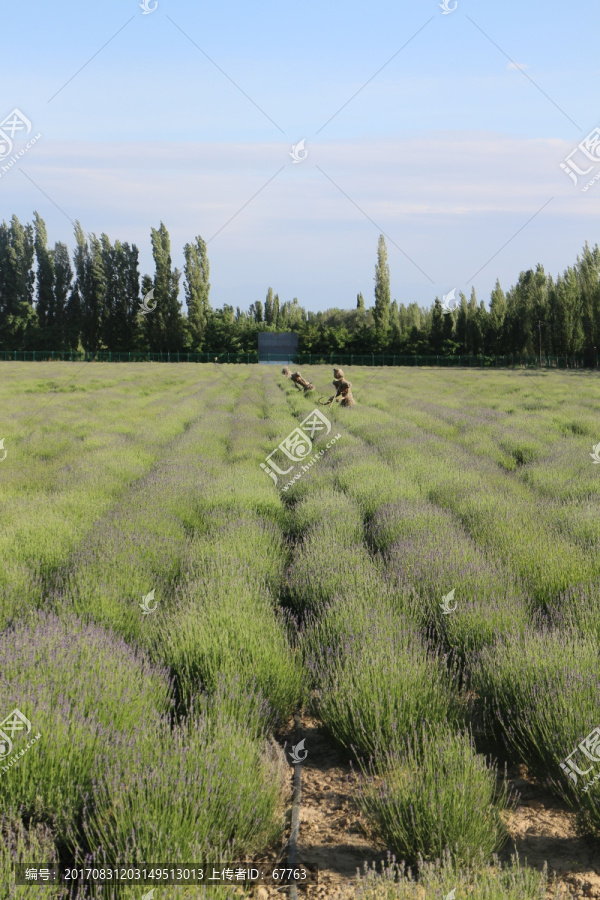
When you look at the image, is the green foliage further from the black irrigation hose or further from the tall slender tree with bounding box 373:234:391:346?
the tall slender tree with bounding box 373:234:391:346

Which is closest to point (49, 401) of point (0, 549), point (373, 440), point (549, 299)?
point (373, 440)

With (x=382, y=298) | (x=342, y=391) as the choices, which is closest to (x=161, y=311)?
(x=382, y=298)

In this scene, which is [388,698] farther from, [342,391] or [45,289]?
[45,289]

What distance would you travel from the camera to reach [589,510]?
6.57 meters

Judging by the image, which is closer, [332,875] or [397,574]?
[332,875]

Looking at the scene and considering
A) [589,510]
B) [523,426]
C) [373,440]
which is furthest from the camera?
→ [523,426]

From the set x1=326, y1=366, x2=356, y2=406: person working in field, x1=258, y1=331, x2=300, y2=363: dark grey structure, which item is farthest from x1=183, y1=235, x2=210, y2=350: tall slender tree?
x1=326, y1=366, x2=356, y2=406: person working in field

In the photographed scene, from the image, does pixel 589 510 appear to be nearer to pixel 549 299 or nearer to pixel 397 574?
pixel 397 574

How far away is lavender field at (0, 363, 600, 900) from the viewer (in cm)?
256

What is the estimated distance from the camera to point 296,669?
3.90 meters

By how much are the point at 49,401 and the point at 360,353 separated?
4704 cm
